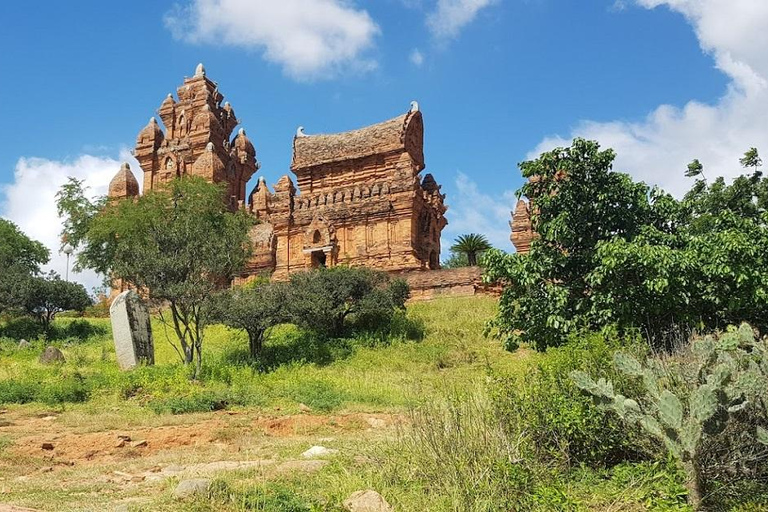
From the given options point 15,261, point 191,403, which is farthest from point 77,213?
point 191,403

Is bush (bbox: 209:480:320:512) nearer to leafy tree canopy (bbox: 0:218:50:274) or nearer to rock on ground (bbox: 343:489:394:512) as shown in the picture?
rock on ground (bbox: 343:489:394:512)

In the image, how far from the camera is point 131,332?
18.7 metres

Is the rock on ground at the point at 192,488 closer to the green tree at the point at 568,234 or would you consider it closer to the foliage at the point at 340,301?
the green tree at the point at 568,234

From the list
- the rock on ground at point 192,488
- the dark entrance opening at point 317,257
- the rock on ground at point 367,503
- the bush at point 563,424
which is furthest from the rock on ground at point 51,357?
the rock on ground at point 367,503

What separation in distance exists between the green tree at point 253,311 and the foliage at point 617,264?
940cm

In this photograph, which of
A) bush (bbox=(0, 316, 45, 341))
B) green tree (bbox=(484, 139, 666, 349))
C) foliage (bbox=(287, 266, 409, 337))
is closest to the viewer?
green tree (bbox=(484, 139, 666, 349))

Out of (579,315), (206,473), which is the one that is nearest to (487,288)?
(579,315)

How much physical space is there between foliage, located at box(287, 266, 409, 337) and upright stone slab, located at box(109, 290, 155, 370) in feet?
13.2

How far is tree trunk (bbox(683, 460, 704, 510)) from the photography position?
5793mm

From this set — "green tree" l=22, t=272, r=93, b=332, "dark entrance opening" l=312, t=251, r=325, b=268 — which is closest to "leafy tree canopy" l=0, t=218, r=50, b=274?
"green tree" l=22, t=272, r=93, b=332

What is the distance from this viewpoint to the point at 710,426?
5.89m

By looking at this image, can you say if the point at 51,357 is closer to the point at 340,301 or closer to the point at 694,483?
the point at 340,301

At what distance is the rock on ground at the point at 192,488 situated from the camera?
5.85 m

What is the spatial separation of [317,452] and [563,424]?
2902mm
